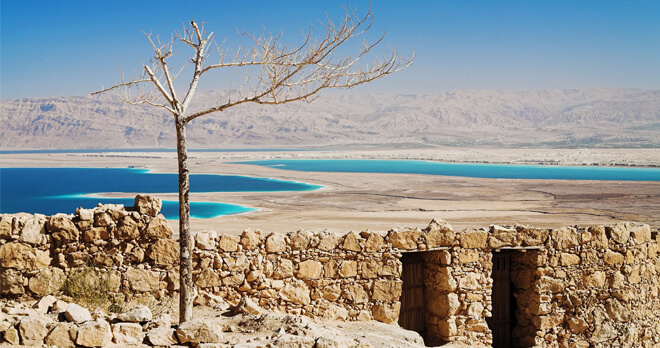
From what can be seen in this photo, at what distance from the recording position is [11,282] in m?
7.03

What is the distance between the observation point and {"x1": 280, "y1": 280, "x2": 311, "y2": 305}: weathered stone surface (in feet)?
25.5

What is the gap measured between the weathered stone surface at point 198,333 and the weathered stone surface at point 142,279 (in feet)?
7.18

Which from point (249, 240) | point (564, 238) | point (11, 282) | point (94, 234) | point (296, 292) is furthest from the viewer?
point (564, 238)

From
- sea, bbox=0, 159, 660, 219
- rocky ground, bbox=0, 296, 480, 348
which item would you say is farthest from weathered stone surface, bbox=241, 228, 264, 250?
sea, bbox=0, 159, 660, 219

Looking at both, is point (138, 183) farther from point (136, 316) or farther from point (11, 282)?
point (136, 316)

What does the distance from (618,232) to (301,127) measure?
16108cm

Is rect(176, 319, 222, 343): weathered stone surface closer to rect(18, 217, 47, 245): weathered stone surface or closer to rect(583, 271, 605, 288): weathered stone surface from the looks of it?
rect(18, 217, 47, 245): weathered stone surface

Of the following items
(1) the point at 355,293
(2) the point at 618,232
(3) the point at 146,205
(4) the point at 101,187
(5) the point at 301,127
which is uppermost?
(5) the point at 301,127

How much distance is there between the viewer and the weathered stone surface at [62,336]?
5062 mm

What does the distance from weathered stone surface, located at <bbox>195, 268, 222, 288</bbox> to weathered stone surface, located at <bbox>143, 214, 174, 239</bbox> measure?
0.61 metres

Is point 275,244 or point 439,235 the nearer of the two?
point 275,244

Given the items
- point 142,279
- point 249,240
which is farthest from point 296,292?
point 142,279

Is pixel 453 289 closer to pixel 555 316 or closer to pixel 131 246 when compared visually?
pixel 555 316

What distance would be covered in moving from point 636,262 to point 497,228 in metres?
2.36
